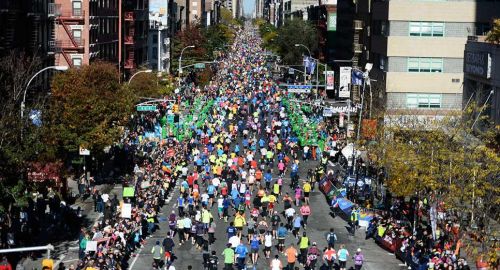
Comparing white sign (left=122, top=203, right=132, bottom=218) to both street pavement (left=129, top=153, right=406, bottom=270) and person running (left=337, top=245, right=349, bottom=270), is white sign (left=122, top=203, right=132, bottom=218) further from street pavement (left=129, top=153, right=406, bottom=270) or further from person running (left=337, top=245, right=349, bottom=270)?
person running (left=337, top=245, right=349, bottom=270)

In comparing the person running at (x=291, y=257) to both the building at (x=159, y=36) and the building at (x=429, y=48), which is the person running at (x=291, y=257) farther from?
the building at (x=159, y=36)

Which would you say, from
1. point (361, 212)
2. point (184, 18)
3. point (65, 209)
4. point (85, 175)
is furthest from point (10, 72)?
point (184, 18)

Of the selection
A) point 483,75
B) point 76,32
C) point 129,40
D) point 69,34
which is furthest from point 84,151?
point 129,40

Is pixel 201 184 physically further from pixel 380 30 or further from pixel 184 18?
pixel 184 18

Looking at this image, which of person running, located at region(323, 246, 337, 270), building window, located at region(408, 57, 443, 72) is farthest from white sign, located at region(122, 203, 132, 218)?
building window, located at region(408, 57, 443, 72)

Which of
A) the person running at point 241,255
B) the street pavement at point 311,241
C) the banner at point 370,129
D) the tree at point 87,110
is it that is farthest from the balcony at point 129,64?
the person running at point 241,255

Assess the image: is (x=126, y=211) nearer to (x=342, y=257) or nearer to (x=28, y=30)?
(x=342, y=257)
